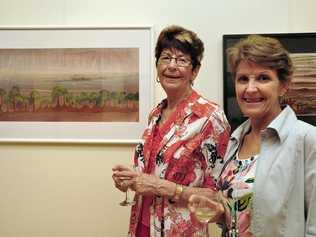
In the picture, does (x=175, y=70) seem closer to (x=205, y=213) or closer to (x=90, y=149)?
(x=205, y=213)

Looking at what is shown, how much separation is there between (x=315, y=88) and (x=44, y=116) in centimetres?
152

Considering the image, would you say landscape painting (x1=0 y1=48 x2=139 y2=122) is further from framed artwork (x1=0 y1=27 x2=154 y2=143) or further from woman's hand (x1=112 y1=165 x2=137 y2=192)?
woman's hand (x1=112 y1=165 x2=137 y2=192)

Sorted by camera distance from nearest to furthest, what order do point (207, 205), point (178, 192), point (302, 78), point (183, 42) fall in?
point (207, 205)
point (178, 192)
point (183, 42)
point (302, 78)

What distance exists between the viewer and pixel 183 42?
152 cm

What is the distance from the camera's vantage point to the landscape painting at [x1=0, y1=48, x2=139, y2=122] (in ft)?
6.97

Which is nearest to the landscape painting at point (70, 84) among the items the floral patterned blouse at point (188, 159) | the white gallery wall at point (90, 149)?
the white gallery wall at point (90, 149)

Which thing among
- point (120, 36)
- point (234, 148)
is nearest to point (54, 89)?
point (120, 36)

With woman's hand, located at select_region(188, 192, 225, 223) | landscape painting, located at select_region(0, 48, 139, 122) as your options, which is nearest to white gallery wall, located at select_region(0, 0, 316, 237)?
landscape painting, located at select_region(0, 48, 139, 122)

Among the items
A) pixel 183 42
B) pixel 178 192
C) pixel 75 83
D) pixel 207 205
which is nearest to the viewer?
pixel 207 205

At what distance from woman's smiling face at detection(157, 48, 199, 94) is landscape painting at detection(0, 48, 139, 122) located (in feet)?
1.90

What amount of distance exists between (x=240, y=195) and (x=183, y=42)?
675 mm

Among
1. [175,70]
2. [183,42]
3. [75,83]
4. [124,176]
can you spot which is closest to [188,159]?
[124,176]

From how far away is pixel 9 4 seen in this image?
7.17 feet

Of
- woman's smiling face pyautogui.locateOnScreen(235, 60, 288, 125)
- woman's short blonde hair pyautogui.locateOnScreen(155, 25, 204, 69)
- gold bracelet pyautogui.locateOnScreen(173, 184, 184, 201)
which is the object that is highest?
woman's short blonde hair pyautogui.locateOnScreen(155, 25, 204, 69)
